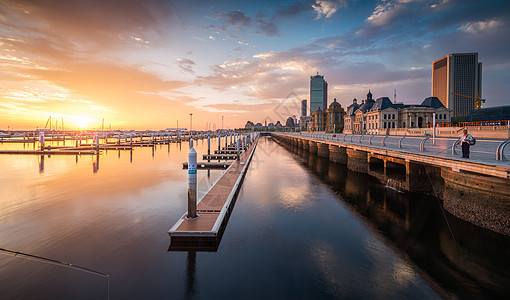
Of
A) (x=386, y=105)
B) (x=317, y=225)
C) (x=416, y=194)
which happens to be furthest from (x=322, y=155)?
(x=386, y=105)

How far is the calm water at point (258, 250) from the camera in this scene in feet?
27.0

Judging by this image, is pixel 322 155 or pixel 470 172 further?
pixel 322 155

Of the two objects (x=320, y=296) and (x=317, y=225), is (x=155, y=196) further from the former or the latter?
(x=320, y=296)

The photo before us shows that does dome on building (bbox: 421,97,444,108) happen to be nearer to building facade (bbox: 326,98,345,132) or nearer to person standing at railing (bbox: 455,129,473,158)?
Result: building facade (bbox: 326,98,345,132)

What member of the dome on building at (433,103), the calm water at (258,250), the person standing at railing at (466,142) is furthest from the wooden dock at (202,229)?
the dome on building at (433,103)

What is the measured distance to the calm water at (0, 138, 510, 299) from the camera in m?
8.24

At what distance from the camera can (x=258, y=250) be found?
10961 mm

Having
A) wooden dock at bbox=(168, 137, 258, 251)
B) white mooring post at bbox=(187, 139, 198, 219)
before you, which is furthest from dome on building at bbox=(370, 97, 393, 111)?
white mooring post at bbox=(187, 139, 198, 219)

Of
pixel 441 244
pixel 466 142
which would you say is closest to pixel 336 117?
pixel 466 142

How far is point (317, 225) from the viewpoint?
14180mm

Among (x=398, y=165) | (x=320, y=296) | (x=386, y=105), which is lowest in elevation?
(x=320, y=296)

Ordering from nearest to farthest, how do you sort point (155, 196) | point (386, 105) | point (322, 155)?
point (155, 196) < point (322, 155) < point (386, 105)

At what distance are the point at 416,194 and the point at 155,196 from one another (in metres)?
20.5

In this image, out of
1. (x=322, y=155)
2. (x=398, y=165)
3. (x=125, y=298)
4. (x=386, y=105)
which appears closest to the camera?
(x=125, y=298)
